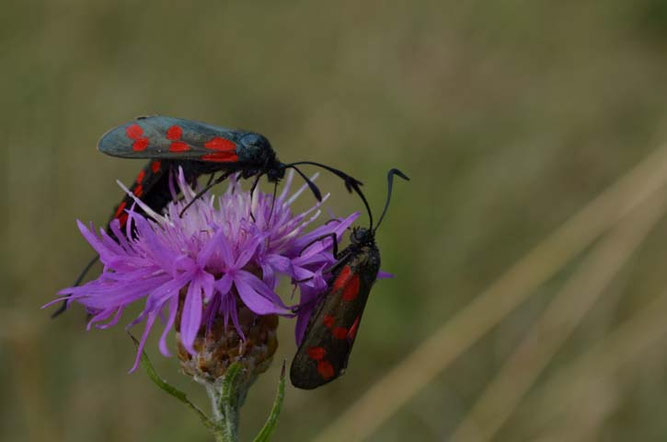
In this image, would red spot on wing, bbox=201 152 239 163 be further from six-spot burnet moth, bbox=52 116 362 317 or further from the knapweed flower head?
the knapweed flower head

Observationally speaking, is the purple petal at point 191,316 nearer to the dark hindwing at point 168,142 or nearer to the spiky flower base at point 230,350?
the spiky flower base at point 230,350

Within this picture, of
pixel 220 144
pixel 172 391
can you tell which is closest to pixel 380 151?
pixel 220 144

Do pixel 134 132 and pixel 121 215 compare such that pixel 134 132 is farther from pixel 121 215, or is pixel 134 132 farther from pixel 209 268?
pixel 209 268

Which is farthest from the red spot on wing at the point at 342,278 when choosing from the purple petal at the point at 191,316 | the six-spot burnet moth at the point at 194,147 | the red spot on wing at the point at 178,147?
the red spot on wing at the point at 178,147

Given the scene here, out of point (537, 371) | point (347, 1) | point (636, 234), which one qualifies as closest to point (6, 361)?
point (537, 371)

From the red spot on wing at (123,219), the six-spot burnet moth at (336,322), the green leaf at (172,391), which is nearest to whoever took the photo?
the green leaf at (172,391)

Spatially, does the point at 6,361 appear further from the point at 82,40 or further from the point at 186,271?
the point at 82,40

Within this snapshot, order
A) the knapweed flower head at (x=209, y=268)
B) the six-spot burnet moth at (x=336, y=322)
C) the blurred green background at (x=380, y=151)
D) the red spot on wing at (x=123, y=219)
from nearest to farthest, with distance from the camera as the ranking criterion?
the knapweed flower head at (x=209, y=268) < the six-spot burnet moth at (x=336, y=322) < the red spot on wing at (x=123, y=219) < the blurred green background at (x=380, y=151)

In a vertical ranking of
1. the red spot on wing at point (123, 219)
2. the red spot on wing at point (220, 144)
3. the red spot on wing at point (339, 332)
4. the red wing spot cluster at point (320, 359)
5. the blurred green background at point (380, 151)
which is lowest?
the blurred green background at point (380, 151)
